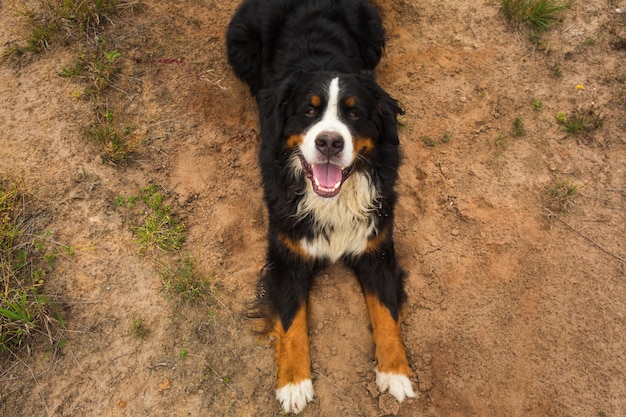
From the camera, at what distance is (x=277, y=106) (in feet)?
8.46

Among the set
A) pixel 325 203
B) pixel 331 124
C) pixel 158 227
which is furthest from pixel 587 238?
pixel 158 227

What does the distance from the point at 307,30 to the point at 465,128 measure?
1.51 meters

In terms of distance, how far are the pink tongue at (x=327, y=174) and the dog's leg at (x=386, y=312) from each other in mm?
605

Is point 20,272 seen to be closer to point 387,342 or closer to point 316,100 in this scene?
point 316,100

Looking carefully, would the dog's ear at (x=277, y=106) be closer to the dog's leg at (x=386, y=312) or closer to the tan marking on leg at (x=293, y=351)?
the dog's leg at (x=386, y=312)

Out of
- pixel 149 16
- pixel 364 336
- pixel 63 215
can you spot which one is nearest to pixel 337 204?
pixel 364 336

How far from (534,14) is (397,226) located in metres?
2.49

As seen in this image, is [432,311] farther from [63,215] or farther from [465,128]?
[63,215]

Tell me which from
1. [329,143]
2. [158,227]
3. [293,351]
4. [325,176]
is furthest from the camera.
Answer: [158,227]

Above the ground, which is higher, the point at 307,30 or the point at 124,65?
the point at 307,30

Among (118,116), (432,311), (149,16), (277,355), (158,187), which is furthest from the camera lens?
(149,16)

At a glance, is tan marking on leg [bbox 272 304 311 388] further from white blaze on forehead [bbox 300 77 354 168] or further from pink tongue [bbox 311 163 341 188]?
white blaze on forehead [bbox 300 77 354 168]

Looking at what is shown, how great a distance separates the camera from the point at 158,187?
129 inches

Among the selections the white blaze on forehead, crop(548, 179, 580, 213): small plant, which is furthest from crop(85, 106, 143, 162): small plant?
crop(548, 179, 580, 213): small plant
